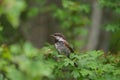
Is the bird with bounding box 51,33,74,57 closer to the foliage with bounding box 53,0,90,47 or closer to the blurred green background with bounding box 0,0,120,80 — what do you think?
the blurred green background with bounding box 0,0,120,80

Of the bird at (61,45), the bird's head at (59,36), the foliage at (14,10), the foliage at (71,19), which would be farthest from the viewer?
the foliage at (71,19)

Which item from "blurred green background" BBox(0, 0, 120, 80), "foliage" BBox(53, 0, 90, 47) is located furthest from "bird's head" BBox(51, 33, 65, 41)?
"foliage" BBox(53, 0, 90, 47)

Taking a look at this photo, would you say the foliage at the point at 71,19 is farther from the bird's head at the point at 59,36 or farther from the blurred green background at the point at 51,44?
the bird's head at the point at 59,36

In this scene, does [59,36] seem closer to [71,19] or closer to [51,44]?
[51,44]

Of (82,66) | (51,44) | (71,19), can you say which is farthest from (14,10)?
(71,19)

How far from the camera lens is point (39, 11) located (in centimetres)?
1678

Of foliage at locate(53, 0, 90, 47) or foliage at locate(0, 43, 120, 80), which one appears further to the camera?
foliage at locate(53, 0, 90, 47)

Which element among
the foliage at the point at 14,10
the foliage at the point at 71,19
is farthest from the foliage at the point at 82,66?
the foliage at the point at 71,19

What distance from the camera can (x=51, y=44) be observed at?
294 inches

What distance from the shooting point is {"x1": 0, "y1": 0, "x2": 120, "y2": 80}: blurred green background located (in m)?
2.94

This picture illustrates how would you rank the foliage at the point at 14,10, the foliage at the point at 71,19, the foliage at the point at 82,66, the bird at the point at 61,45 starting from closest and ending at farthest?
1. the foliage at the point at 14,10
2. the foliage at the point at 82,66
3. the bird at the point at 61,45
4. the foliage at the point at 71,19

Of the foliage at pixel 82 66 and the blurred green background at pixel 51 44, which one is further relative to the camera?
the foliage at pixel 82 66

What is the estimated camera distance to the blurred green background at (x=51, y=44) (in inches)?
116

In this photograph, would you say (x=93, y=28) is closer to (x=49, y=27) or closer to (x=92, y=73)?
(x=49, y=27)
